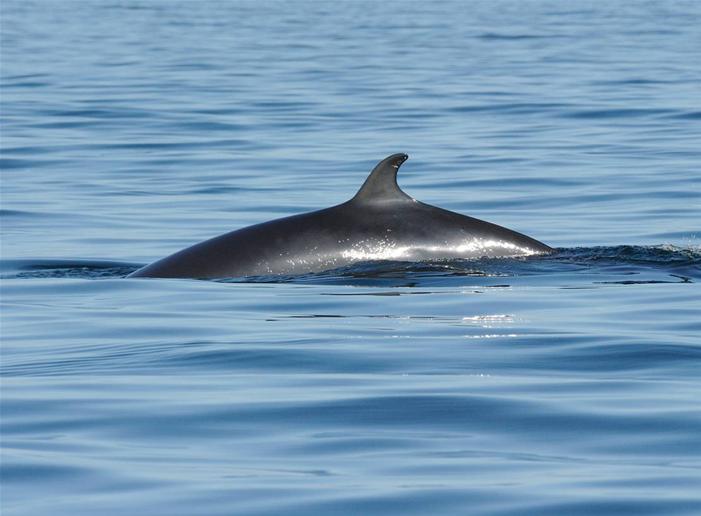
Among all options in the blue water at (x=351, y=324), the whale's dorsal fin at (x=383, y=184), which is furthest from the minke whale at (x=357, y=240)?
the blue water at (x=351, y=324)

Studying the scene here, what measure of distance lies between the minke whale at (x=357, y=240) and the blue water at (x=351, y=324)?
15 cm

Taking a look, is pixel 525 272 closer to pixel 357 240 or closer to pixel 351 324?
pixel 357 240

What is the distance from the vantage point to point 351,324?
9.05 m

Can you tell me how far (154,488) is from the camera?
5441 mm

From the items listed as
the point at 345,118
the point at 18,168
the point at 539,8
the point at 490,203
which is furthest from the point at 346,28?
the point at 490,203

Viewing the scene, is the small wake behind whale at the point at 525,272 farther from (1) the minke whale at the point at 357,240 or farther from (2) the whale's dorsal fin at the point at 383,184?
(2) the whale's dorsal fin at the point at 383,184

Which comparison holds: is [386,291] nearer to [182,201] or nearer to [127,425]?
[127,425]

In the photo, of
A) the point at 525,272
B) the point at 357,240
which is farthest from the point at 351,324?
the point at 525,272

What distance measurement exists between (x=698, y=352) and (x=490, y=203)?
7.90 m

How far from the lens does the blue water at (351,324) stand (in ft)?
18.4

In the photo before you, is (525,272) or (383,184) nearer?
(383,184)

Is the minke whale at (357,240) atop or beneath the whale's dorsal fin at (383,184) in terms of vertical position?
beneath

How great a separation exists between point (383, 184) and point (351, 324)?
1.71m

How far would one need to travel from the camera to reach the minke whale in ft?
35.6
